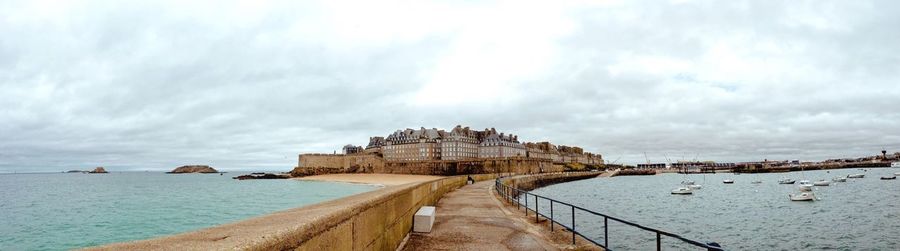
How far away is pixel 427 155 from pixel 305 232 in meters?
119

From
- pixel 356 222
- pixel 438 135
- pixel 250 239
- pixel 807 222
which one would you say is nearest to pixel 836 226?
pixel 807 222

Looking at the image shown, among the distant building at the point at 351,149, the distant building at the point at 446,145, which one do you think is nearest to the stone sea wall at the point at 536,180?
the distant building at the point at 446,145

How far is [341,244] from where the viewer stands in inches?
178

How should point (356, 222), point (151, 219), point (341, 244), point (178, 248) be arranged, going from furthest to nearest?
point (151, 219)
point (356, 222)
point (341, 244)
point (178, 248)

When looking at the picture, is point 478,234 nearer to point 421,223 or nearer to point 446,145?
point 421,223

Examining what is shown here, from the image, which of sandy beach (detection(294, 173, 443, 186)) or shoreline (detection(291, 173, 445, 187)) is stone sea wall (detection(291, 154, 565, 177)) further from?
sandy beach (detection(294, 173, 443, 186))

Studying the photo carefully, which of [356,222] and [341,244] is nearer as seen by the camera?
[341,244]

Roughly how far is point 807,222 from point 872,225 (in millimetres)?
2627

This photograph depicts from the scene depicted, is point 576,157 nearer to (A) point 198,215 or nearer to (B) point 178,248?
(A) point 198,215

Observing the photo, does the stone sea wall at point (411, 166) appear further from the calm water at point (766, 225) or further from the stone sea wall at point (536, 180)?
the calm water at point (766, 225)

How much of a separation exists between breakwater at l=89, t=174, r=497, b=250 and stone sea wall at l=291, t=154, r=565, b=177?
7966cm

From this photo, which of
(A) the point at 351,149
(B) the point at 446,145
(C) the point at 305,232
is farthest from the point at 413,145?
(C) the point at 305,232

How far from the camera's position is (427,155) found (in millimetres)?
122000

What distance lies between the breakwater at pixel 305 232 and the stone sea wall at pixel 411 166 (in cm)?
7966
